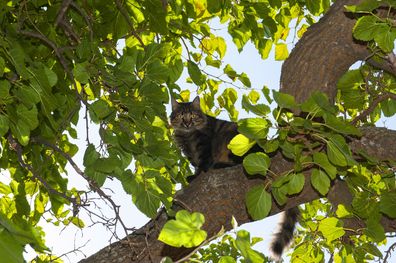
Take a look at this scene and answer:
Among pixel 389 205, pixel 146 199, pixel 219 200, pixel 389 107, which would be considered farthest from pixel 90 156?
pixel 389 107

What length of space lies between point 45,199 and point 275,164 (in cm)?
282

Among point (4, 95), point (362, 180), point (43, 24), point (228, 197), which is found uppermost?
point (43, 24)

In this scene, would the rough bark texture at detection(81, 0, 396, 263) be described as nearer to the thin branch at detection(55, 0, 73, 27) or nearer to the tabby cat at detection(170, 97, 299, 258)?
the tabby cat at detection(170, 97, 299, 258)

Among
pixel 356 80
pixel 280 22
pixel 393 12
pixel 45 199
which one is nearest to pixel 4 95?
pixel 356 80

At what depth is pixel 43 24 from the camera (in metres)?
3.93

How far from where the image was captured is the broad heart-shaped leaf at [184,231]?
173 cm

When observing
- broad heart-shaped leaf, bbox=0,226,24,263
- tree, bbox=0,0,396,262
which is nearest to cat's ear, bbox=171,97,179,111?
tree, bbox=0,0,396,262

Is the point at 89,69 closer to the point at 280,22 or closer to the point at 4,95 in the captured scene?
the point at 4,95

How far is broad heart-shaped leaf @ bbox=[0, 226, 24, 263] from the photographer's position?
120 cm

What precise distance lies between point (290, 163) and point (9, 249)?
2.53 metres

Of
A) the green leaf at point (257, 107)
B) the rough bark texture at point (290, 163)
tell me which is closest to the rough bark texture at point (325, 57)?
the rough bark texture at point (290, 163)

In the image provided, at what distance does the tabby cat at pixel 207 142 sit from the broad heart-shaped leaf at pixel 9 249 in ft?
11.8

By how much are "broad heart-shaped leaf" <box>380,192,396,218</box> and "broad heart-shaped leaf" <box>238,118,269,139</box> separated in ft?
3.55

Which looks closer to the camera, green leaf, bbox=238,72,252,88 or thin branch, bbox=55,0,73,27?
thin branch, bbox=55,0,73,27
